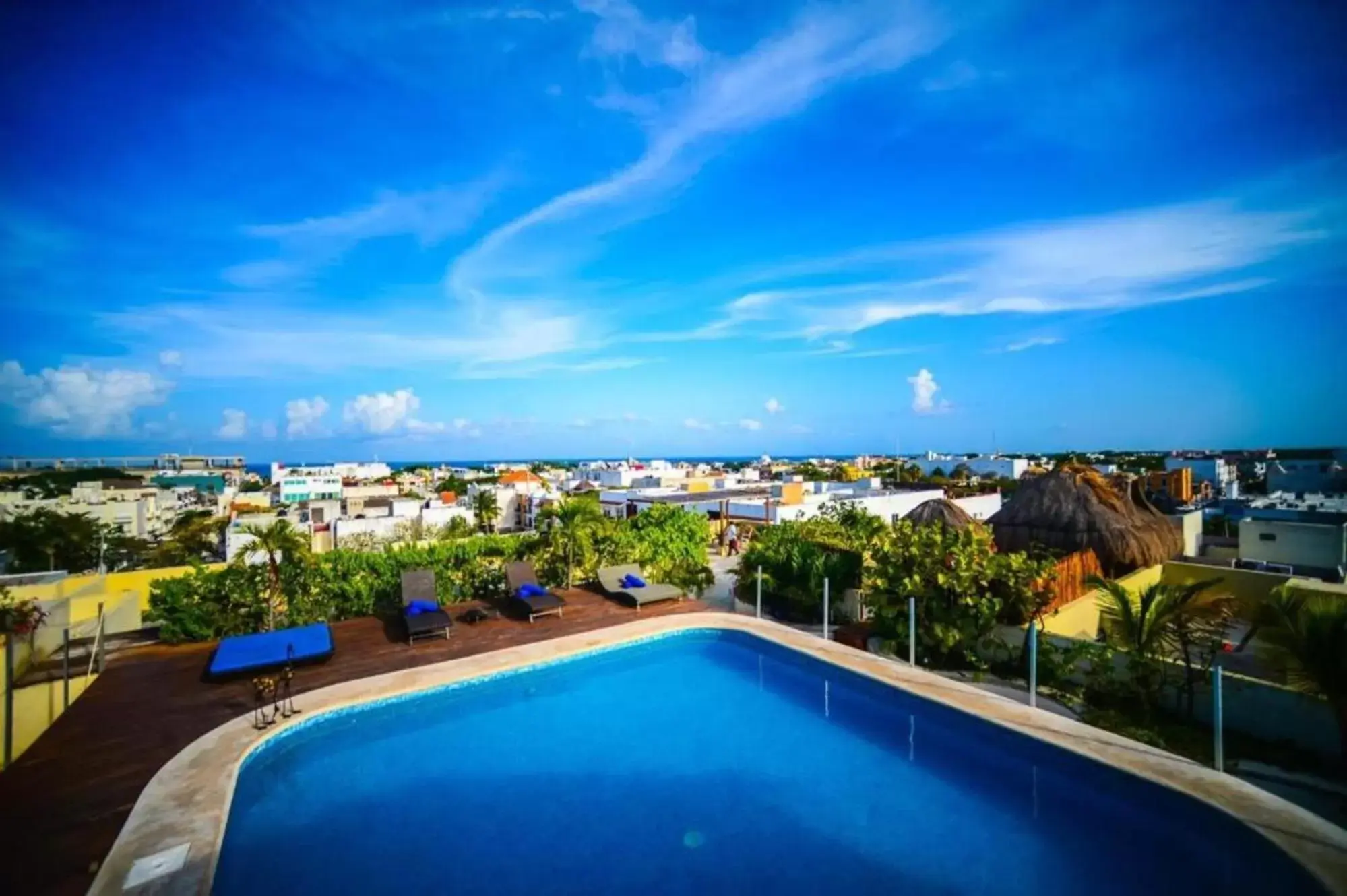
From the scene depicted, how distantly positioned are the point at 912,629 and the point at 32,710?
10630mm

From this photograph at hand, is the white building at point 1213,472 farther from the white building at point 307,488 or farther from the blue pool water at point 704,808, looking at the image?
the white building at point 307,488

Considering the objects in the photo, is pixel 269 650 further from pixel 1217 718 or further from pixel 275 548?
pixel 1217 718

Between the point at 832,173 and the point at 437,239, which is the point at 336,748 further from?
the point at 437,239

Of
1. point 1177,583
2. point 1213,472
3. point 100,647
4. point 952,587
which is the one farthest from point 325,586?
point 1213,472

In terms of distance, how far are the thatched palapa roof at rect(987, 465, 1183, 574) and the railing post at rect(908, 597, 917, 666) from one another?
545cm

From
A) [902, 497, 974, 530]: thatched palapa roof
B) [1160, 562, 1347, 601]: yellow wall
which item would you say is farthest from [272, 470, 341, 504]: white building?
[1160, 562, 1347, 601]: yellow wall

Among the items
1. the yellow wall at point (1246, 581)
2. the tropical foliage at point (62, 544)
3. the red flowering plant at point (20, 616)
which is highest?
the red flowering plant at point (20, 616)

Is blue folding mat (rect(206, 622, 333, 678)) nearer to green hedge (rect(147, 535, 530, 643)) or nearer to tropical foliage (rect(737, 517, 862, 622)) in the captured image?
green hedge (rect(147, 535, 530, 643))

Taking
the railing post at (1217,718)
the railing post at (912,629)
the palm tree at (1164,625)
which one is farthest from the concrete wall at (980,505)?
the railing post at (1217,718)

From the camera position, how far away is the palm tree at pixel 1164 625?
7227 mm

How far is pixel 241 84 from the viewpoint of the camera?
13172 millimetres

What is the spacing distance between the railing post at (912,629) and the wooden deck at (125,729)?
14.8ft

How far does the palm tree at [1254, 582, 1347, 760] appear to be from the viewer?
18.9 ft

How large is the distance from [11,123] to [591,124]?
481 inches
